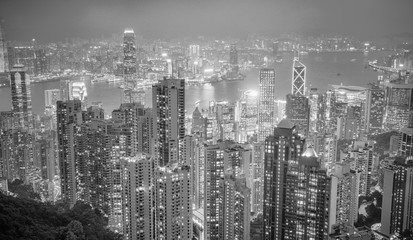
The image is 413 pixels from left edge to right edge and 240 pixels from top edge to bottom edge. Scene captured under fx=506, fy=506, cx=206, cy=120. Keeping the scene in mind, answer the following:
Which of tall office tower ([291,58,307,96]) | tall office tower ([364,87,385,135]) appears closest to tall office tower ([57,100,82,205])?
tall office tower ([291,58,307,96])

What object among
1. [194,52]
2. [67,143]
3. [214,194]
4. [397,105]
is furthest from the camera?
[194,52]

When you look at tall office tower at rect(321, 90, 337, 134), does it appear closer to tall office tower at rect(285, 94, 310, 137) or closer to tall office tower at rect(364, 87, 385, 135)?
tall office tower at rect(285, 94, 310, 137)

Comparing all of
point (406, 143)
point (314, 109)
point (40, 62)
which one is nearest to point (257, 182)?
point (406, 143)

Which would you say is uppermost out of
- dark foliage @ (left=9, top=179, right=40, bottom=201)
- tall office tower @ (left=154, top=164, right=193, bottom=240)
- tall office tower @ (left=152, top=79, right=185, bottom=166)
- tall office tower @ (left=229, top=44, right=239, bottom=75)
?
tall office tower @ (left=229, top=44, right=239, bottom=75)

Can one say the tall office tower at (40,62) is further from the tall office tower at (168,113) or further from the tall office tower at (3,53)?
the tall office tower at (168,113)

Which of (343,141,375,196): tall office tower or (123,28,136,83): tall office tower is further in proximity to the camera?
(123,28,136,83): tall office tower

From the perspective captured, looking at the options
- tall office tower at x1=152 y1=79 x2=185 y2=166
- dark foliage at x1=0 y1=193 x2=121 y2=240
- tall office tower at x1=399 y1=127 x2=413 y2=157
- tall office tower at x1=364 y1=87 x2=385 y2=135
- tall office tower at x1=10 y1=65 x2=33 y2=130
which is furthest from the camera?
tall office tower at x1=364 y1=87 x2=385 y2=135

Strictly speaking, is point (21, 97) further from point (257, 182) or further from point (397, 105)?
point (397, 105)

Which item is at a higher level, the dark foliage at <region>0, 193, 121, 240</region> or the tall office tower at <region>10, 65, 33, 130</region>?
the tall office tower at <region>10, 65, 33, 130</region>
